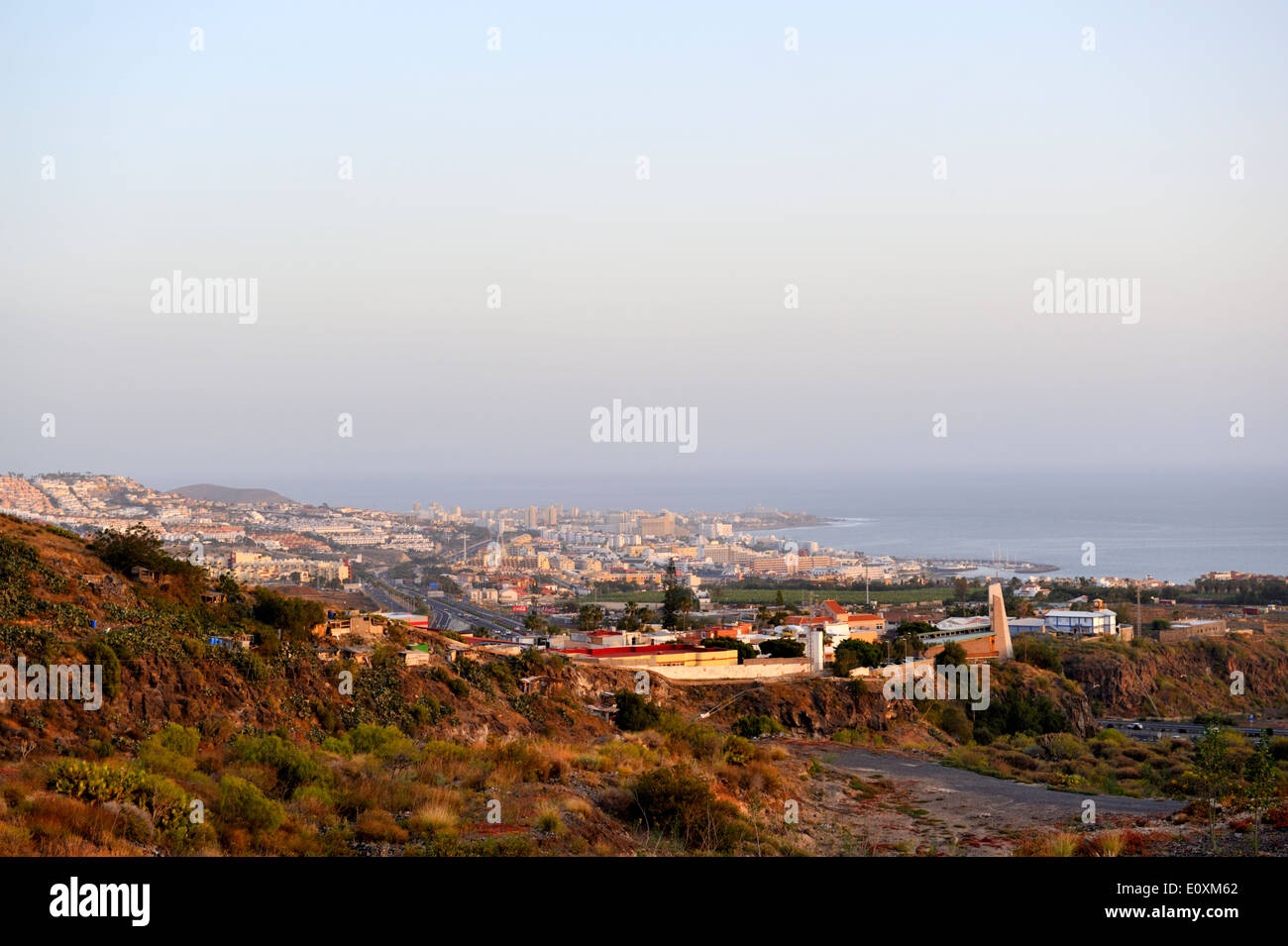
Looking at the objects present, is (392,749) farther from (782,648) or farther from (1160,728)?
(1160,728)

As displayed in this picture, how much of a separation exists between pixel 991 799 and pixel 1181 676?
39.1m

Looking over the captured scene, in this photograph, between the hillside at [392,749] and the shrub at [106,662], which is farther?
the shrub at [106,662]

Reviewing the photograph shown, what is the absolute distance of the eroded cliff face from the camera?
44031 mm

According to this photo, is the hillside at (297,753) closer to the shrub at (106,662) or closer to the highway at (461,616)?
the shrub at (106,662)

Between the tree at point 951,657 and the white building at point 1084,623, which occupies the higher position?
the tree at point 951,657

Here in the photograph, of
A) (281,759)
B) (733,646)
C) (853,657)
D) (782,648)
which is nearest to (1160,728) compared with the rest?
(853,657)

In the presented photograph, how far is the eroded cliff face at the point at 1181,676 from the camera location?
44.0m

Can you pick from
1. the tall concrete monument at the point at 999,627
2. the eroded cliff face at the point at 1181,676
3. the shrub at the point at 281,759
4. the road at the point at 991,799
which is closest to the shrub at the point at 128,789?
the shrub at the point at 281,759

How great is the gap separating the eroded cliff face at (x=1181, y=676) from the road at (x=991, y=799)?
28.0 m

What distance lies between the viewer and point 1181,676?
47.9 metres

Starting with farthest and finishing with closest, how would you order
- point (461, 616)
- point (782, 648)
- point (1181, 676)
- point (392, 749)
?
point (461, 616), point (1181, 676), point (782, 648), point (392, 749)

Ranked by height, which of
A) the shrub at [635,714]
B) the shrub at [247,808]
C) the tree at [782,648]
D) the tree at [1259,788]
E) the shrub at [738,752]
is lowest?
the tree at [782,648]
